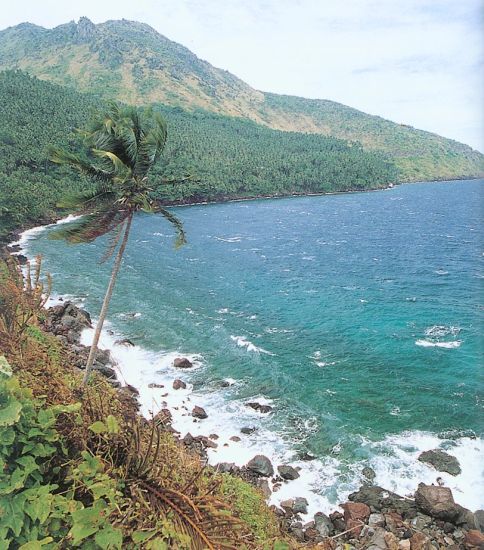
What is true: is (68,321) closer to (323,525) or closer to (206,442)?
(206,442)

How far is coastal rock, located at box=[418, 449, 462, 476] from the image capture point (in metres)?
24.4

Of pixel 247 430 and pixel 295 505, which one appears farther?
pixel 247 430

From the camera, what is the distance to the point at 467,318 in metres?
45.6

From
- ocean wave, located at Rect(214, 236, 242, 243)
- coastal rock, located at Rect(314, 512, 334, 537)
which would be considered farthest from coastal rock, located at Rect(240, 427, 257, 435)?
ocean wave, located at Rect(214, 236, 242, 243)

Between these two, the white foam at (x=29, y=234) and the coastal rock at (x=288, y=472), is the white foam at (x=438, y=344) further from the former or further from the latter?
the white foam at (x=29, y=234)

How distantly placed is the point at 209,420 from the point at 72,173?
10085cm

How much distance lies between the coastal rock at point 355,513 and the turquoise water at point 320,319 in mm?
3111

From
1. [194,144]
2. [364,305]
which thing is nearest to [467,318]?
[364,305]

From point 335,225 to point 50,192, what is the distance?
6980cm

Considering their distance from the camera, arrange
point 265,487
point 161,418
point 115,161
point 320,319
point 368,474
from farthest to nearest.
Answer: point 320,319 → point 368,474 → point 265,487 → point 115,161 → point 161,418

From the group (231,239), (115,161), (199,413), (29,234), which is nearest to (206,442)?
(199,413)

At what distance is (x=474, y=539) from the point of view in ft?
64.0

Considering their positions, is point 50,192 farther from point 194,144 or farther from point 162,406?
point 194,144

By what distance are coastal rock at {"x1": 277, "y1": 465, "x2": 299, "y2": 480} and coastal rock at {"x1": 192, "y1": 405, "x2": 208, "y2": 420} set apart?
6.65 m
